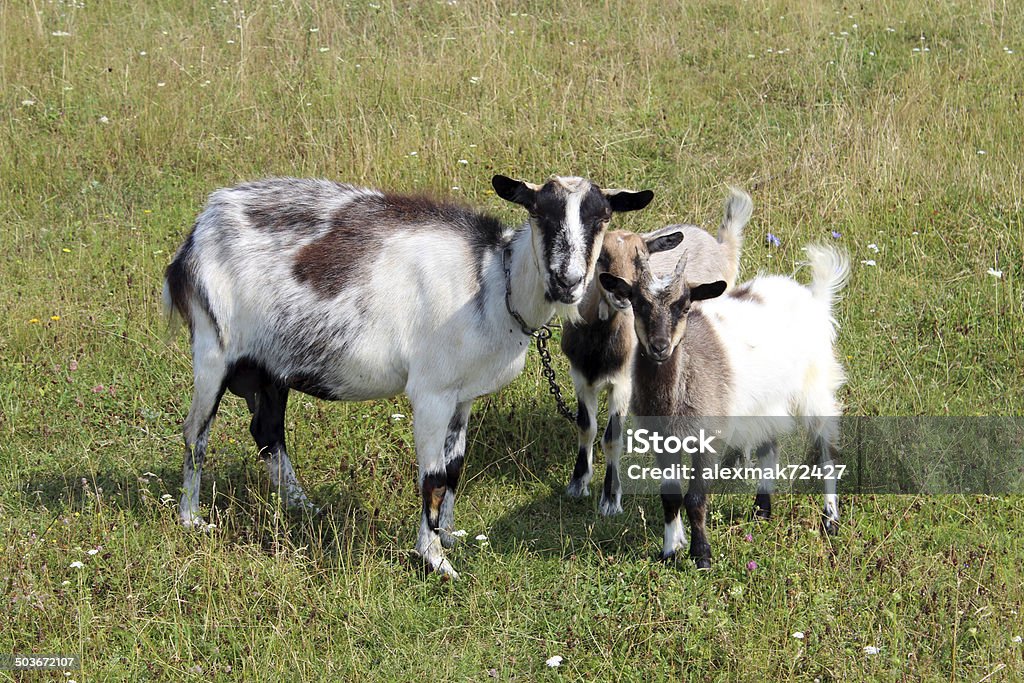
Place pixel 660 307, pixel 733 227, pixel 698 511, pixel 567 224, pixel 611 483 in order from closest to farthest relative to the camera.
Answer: pixel 567 224 → pixel 660 307 → pixel 698 511 → pixel 611 483 → pixel 733 227

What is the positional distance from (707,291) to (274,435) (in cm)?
242

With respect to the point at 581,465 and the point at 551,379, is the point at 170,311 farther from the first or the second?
the point at 581,465

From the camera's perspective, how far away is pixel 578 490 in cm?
612

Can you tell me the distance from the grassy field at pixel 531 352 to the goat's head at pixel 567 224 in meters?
1.39

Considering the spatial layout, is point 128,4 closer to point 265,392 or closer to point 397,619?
point 265,392

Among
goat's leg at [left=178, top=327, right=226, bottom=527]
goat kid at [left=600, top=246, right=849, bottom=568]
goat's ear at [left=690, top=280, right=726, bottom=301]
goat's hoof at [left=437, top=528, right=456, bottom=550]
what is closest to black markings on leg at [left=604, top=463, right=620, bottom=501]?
goat kid at [left=600, top=246, right=849, bottom=568]

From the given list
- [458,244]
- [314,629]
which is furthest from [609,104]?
[314,629]

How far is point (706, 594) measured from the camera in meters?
5.02

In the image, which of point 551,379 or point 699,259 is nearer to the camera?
point 551,379

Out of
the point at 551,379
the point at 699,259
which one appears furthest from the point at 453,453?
the point at 699,259

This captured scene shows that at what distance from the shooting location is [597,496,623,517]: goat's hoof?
19.4 feet

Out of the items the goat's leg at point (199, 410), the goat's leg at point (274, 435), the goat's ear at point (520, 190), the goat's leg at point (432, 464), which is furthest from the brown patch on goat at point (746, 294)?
the goat's leg at point (199, 410)

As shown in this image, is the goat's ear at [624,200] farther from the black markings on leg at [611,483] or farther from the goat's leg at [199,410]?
the goat's leg at [199,410]

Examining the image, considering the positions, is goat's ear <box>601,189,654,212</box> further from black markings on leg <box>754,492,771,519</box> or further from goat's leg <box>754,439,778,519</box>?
black markings on leg <box>754,492,771,519</box>
